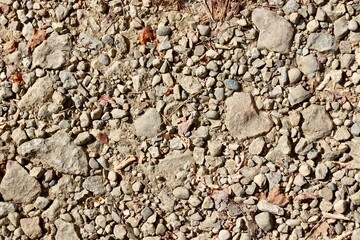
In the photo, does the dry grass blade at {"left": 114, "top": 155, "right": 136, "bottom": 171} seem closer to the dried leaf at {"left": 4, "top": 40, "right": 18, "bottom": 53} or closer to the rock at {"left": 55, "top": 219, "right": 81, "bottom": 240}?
the rock at {"left": 55, "top": 219, "right": 81, "bottom": 240}

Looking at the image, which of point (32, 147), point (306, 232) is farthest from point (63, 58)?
point (306, 232)

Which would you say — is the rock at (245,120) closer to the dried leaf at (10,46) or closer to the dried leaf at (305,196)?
the dried leaf at (305,196)

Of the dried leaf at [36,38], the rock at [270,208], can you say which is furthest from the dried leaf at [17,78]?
the rock at [270,208]

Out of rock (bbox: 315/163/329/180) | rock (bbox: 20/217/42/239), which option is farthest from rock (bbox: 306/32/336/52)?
rock (bbox: 20/217/42/239)

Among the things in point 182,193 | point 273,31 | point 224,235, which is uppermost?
point 273,31

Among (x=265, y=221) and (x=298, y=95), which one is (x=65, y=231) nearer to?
(x=265, y=221)

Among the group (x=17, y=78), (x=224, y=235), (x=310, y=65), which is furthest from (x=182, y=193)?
(x=17, y=78)

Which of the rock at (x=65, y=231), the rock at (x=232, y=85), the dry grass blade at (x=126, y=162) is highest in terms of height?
the rock at (x=232, y=85)
